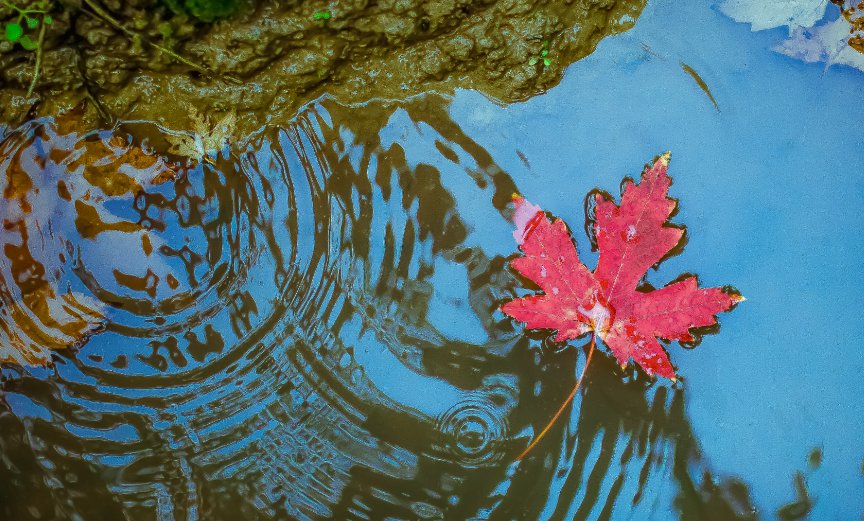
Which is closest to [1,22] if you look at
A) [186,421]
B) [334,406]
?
[186,421]

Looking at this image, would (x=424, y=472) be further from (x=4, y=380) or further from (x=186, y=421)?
(x=4, y=380)

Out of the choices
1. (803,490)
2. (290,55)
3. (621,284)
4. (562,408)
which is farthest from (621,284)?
(290,55)

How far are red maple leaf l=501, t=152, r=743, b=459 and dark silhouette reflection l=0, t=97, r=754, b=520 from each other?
85mm

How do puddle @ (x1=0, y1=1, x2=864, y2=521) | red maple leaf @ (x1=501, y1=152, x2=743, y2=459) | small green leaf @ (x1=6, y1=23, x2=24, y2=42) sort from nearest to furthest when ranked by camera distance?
1. small green leaf @ (x1=6, y1=23, x2=24, y2=42)
2. red maple leaf @ (x1=501, y1=152, x2=743, y2=459)
3. puddle @ (x1=0, y1=1, x2=864, y2=521)

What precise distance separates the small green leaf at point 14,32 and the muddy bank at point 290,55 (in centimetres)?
4

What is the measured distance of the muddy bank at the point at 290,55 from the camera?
1.59 m

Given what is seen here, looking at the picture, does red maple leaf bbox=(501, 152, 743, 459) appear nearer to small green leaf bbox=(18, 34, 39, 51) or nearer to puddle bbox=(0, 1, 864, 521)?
puddle bbox=(0, 1, 864, 521)

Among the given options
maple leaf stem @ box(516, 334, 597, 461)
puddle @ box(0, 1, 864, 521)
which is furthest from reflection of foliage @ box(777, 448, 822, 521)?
maple leaf stem @ box(516, 334, 597, 461)

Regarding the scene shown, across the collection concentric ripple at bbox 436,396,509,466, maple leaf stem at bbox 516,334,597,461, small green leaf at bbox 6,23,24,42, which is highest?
small green leaf at bbox 6,23,24,42

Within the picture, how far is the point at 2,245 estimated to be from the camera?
173cm

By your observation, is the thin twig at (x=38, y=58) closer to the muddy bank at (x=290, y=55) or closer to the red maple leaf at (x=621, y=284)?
the muddy bank at (x=290, y=55)

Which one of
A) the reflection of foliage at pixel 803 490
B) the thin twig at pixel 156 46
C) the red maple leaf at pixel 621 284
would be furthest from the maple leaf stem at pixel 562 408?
the thin twig at pixel 156 46

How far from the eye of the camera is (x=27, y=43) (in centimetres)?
155

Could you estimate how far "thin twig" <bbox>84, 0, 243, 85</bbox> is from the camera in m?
1.53
